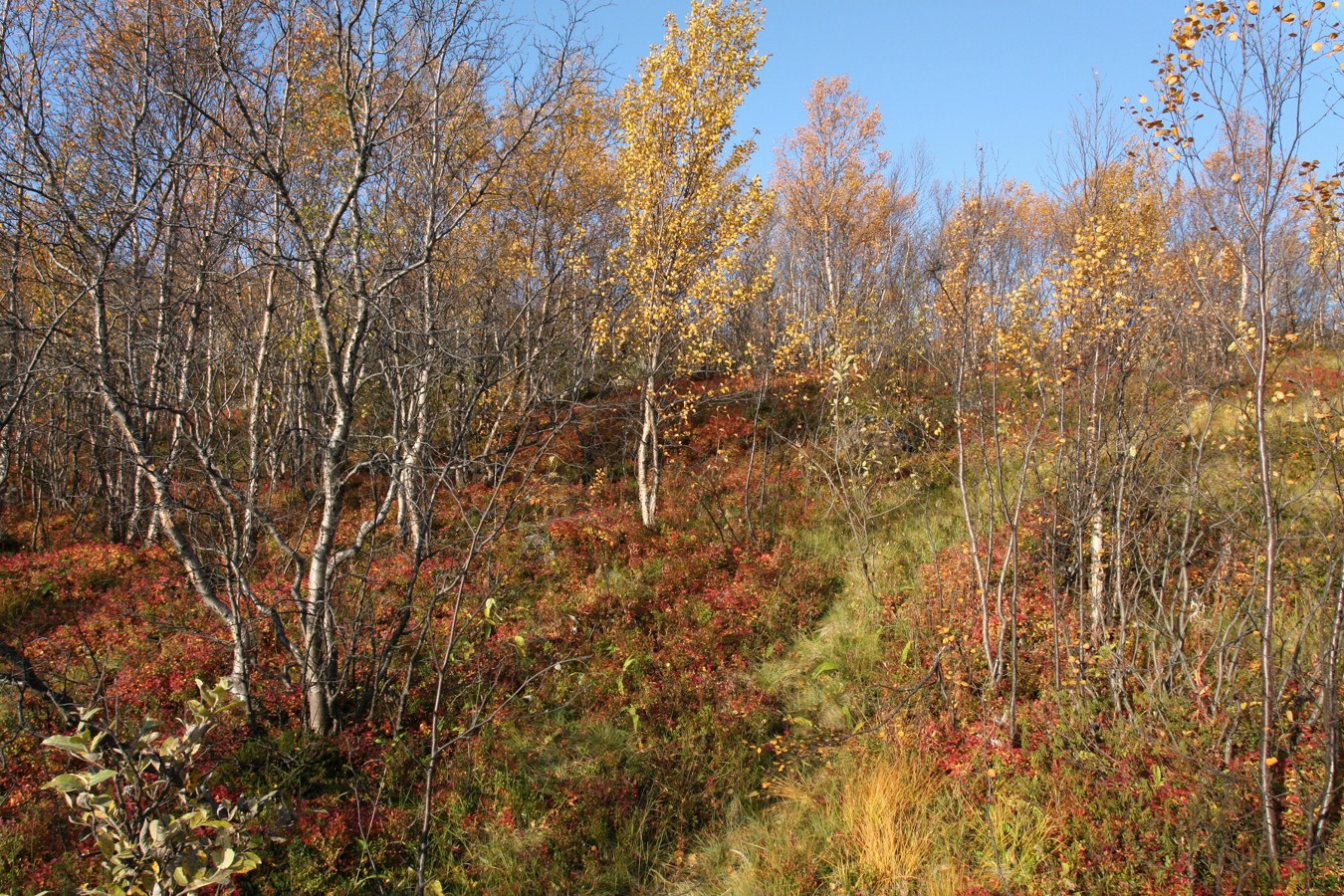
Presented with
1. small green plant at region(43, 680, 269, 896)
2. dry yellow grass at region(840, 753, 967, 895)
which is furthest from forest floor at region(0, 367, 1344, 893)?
small green plant at region(43, 680, 269, 896)

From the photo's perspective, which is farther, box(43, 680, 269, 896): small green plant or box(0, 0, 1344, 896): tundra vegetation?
box(0, 0, 1344, 896): tundra vegetation

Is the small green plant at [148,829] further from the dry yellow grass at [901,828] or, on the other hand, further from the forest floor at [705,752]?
the dry yellow grass at [901,828]

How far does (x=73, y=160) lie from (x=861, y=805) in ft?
31.8

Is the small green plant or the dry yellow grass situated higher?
the small green plant

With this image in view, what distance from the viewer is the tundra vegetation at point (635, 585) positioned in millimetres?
3736

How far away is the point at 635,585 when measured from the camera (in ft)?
25.8

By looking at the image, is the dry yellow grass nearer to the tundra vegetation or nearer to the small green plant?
the tundra vegetation

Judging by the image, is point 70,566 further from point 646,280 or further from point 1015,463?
point 1015,463

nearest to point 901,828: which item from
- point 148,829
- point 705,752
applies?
point 705,752

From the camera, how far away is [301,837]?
4.29m

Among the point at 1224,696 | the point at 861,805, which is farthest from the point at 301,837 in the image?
the point at 1224,696

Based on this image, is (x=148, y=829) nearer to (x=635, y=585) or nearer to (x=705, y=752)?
(x=705, y=752)

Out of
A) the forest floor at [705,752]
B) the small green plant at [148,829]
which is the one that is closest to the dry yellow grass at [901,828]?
the forest floor at [705,752]

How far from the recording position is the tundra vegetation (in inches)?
147
